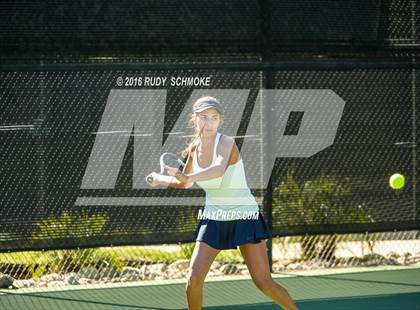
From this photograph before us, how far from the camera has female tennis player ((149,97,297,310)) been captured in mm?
4961

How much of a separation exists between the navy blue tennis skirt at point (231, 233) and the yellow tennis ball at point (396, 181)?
322 cm

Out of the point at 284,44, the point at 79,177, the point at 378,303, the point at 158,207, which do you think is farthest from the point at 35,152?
the point at 378,303

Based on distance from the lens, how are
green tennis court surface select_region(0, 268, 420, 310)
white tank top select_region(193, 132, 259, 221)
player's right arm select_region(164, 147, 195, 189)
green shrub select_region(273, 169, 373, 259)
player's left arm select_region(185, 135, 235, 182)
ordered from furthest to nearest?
green shrub select_region(273, 169, 373, 259), green tennis court surface select_region(0, 268, 420, 310), white tank top select_region(193, 132, 259, 221), player's left arm select_region(185, 135, 235, 182), player's right arm select_region(164, 147, 195, 189)

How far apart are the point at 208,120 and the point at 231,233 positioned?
70cm

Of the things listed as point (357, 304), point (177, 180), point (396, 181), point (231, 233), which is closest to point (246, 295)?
point (357, 304)

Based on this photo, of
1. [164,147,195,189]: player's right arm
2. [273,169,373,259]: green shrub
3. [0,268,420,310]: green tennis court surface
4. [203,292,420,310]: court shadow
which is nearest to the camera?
[164,147,195,189]: player's right arm

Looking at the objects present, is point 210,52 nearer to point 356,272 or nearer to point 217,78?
point 217,78

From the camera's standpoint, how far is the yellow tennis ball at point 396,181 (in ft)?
26.1

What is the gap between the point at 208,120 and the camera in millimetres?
5098

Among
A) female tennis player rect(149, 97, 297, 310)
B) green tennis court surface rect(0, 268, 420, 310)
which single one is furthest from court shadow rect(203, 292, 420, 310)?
female tennis player rect(149, 97, 297, 310)

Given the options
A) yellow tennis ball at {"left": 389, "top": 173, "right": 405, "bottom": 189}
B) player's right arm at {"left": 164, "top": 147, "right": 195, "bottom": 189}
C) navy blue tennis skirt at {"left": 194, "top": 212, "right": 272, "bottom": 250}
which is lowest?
navy blue tennis skirt at {"left": 194, "top": 212, "right": 272, "bottom": 250}

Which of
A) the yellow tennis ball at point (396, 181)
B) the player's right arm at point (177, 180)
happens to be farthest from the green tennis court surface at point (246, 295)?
the player's right arm at point (177, 180)

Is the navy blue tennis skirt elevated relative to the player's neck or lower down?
lower down

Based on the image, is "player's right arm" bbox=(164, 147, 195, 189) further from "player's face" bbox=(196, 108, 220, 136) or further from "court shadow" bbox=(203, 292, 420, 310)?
"court shadow" bbox=(203, 292, 420, 310)
